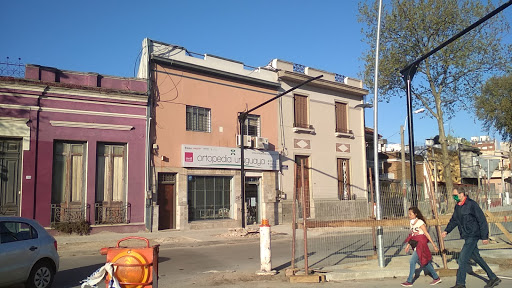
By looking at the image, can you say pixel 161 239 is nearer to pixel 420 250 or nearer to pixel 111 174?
pixel 111 174

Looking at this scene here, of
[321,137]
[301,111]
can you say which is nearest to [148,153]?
[301,111]

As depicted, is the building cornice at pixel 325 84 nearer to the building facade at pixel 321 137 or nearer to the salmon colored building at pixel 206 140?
the building facade at pixel 321 137

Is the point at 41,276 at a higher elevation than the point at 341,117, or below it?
below

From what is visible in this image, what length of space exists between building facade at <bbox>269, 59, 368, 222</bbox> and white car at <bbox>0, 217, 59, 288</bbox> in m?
16.1

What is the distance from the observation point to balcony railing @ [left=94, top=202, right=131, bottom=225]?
58.9ft

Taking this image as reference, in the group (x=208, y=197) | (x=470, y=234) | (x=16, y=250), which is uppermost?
(x=208, y=197)

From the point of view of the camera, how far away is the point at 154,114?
19.8 metres

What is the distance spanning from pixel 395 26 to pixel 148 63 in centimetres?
1366

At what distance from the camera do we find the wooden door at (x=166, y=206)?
19719 millimetres

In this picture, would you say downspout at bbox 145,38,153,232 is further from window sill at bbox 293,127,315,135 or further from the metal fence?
window sill at bbox 293,127,315,135

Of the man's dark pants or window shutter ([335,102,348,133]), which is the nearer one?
the man's dark pants

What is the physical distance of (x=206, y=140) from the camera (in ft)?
70.4

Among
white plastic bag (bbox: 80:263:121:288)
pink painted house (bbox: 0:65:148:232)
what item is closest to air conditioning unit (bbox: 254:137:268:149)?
pink painted house (bbox: 0:65:148:232)

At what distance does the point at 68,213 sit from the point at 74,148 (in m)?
2.75
